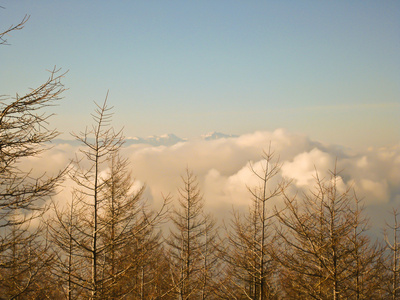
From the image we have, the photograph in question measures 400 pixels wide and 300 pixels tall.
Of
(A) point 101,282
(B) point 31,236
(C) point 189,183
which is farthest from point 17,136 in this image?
(C) point 189,183

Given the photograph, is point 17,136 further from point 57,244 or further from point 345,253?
point 345,253

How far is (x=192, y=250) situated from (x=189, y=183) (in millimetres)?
3203

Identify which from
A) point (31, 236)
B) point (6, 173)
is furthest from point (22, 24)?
point (31, 236)

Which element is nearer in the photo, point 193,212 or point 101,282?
point 101,282

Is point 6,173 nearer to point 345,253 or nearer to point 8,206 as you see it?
point 8,206

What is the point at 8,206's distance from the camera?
211 inches

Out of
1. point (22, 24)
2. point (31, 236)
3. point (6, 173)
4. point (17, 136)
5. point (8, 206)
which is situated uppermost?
point (22, 24)

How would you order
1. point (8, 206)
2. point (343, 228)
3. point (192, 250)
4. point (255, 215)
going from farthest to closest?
point (192, 250), point (255, 215), point (343, 228), point (8, 206)

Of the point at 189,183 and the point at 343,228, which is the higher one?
the point at 189,183

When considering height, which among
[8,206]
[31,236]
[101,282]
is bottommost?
[101,282]

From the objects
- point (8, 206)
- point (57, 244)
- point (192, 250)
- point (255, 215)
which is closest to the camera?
point (8, 206)

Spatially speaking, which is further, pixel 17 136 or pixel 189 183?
pixel 189 183

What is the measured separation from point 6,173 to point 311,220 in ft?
22.2

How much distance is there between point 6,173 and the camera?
554cm
